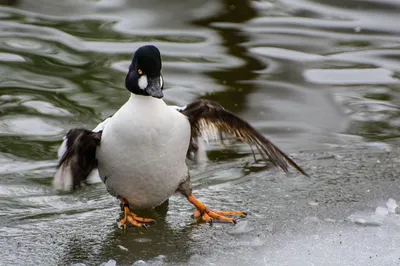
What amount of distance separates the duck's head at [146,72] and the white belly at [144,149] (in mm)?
74

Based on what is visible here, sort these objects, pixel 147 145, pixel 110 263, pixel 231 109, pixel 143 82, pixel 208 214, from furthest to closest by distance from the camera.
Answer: pixel 231 109 < pixel 208 214 < pixel 143 82 < pixel 147 145 < pixel 110 263

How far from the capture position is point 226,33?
33.2 ft

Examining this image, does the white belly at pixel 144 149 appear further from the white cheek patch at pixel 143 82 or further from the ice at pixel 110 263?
the ice at pixel 110 263

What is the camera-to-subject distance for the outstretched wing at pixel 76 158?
15.6 ft

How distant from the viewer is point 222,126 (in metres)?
5.04

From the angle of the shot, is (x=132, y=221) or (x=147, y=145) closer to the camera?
(x=147, y=145)

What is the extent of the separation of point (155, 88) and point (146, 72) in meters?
0.14

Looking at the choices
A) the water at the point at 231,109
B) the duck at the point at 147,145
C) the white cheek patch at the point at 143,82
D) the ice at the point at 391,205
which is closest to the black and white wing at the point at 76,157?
the duck at the point at 147,145

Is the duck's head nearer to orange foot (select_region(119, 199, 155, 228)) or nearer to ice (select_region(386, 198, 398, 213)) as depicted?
orange foot (select_region(119, 199, 155, 228))

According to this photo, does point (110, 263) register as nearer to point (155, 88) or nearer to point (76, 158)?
point (76, 158)

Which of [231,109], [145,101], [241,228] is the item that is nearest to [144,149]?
[145,101]

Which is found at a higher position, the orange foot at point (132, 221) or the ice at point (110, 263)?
the ice at point (110, 263)

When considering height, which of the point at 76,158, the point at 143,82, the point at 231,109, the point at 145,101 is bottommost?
the point at 231,109

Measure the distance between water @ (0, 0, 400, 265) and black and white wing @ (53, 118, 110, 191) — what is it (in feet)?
0.92
